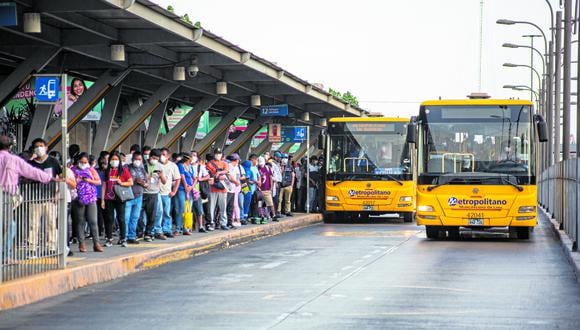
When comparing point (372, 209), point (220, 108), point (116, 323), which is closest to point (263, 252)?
point (116, 323)

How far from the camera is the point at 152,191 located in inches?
872

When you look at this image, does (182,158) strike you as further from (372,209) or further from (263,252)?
(372,209)

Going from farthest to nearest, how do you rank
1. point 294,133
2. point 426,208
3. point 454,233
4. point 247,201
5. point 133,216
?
point 294,133 → point 247,201 → point 454,233 → point 426,208 → point 133,216

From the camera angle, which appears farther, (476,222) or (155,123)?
(155,123)

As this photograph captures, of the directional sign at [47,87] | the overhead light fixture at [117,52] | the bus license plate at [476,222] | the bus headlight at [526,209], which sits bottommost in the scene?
the bus license plate at [476,222]

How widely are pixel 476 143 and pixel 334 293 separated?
445 inches

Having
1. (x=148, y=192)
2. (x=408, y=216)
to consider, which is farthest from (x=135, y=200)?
(x=408, y=216)

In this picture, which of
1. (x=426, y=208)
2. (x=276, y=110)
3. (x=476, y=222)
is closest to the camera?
(x=476, y=222)

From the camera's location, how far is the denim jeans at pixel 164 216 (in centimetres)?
2270

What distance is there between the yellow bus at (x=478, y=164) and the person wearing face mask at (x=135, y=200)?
6.56m

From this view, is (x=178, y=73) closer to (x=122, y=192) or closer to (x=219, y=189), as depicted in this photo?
(x=219, y=189)

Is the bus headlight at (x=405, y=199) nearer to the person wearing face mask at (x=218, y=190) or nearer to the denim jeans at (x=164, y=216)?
the person wearing face mask at (x=218, y=190)

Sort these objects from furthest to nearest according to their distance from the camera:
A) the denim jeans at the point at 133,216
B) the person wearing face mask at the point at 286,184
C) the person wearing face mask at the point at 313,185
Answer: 1. the person wearing face mask at the point at 313,185
2. the person wearing face mask at the point at 286,184
3. the denim jeans at the point at 133,216

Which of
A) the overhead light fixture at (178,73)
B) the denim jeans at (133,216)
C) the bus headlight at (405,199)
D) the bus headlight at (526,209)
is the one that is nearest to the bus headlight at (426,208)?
the bus headlight at (526,209)
